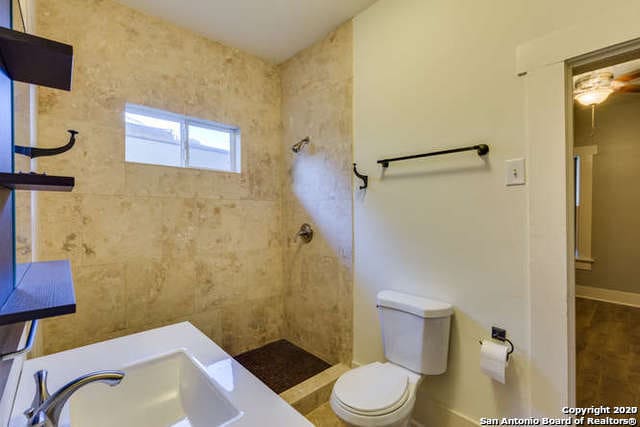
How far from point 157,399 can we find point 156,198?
1273 millimetres

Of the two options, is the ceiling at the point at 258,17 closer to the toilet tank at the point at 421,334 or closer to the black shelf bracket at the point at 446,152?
the black shelf bracket at the point at 446,152

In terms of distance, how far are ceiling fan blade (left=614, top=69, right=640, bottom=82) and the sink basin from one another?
407cm

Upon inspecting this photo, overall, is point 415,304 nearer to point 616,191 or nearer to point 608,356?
point 608,356

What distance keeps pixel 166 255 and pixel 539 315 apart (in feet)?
7.11

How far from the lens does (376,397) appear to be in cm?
130

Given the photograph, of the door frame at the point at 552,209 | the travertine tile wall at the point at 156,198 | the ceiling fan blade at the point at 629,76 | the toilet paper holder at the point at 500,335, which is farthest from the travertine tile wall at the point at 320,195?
the ceiling fan blade at the point at 629,76

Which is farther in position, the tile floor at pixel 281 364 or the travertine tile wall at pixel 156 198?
the tile floor at pixel 281 364

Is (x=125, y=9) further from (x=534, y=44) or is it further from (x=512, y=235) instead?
(x=512, y=235)

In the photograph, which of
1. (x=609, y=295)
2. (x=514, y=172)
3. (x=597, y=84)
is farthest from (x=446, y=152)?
(x=609, y=295)

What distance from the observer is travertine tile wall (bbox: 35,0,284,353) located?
1.66 m

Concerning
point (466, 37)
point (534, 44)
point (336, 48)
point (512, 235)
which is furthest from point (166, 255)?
point (534, 44)

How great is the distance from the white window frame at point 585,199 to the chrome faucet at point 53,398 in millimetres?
5154

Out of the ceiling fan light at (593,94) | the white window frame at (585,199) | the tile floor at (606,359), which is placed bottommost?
the tile floor at (606,359)

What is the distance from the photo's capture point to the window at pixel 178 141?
1.94 m
